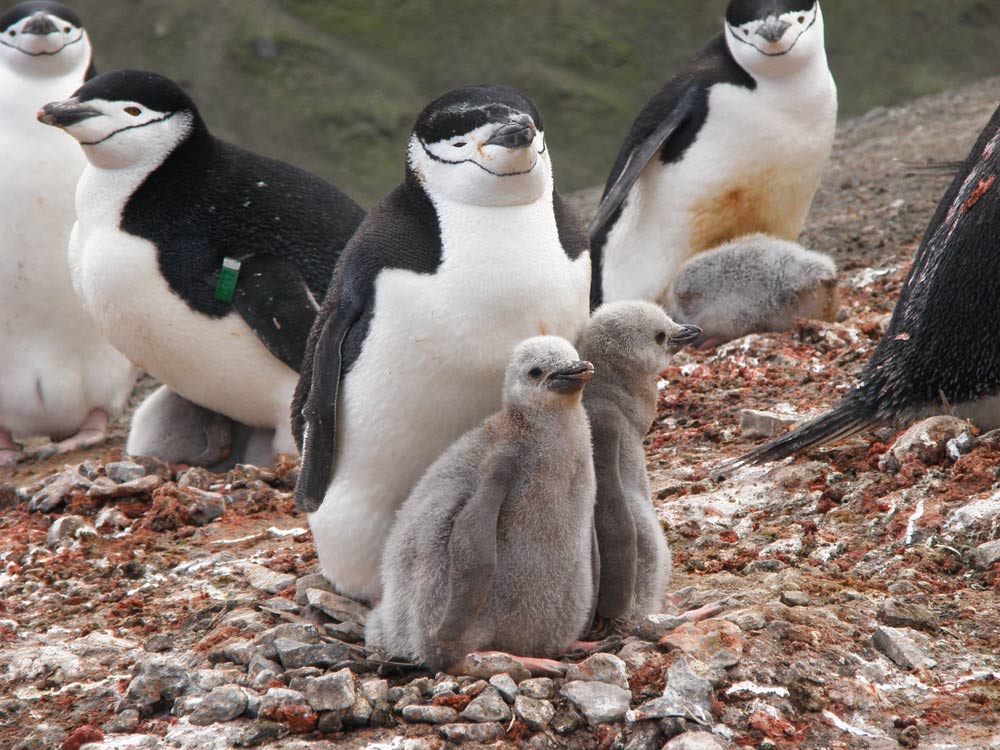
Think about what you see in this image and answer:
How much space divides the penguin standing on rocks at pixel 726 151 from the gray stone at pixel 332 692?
3720mm

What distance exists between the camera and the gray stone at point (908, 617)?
2.73m

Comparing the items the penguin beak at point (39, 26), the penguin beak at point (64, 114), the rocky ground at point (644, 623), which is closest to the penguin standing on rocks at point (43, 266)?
the penguin beak at point (39, 26)

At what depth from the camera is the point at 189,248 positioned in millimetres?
4523

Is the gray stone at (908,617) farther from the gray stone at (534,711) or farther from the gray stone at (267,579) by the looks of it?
the gray stone at (267,579)

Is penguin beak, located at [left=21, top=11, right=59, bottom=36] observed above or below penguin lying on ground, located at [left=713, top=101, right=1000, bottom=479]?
above

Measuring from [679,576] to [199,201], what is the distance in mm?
2244

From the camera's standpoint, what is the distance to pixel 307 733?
254 cm

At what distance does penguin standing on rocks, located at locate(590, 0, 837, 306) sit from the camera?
227 inches

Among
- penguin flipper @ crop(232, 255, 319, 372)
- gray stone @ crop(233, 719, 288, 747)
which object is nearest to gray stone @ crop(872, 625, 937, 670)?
gray stone @ crop(233, 719, 288, 747)

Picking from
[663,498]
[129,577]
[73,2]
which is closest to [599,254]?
[663,498]

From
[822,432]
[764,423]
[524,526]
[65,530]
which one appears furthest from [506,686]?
[65,530]

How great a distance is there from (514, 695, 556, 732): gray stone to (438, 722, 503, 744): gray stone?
50mm

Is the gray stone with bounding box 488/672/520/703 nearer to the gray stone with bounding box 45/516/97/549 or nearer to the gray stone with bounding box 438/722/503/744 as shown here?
the gray stone with bounding box 438/722/503/744

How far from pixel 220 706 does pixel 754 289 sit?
10.5ft
